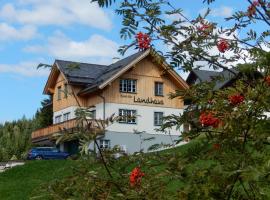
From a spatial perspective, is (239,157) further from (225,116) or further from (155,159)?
(155,159)

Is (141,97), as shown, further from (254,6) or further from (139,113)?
(254,6)

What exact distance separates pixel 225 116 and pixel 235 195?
560mm

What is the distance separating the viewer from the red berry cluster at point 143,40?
11.6 feet

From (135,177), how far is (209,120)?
51 centimetres

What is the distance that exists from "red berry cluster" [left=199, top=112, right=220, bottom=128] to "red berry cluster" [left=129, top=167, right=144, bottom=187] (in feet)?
1.47

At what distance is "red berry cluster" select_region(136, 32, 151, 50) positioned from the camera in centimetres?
354

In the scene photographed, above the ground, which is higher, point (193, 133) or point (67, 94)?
point (67, 94)

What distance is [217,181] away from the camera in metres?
2.93

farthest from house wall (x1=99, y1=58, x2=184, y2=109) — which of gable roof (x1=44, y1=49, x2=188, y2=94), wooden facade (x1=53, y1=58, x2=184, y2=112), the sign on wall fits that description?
gable roof (x1=44, y1=49, x2=188, y2=94)

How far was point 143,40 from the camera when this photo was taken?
3559mm

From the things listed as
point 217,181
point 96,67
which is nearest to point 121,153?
point 217,181

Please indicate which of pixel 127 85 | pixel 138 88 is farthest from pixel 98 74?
pixel 138 88

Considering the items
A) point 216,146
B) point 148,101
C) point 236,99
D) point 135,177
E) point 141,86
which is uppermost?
point 141,86

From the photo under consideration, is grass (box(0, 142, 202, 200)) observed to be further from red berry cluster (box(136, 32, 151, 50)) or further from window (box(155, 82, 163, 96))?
window (box(155, 82, 163, 96))
